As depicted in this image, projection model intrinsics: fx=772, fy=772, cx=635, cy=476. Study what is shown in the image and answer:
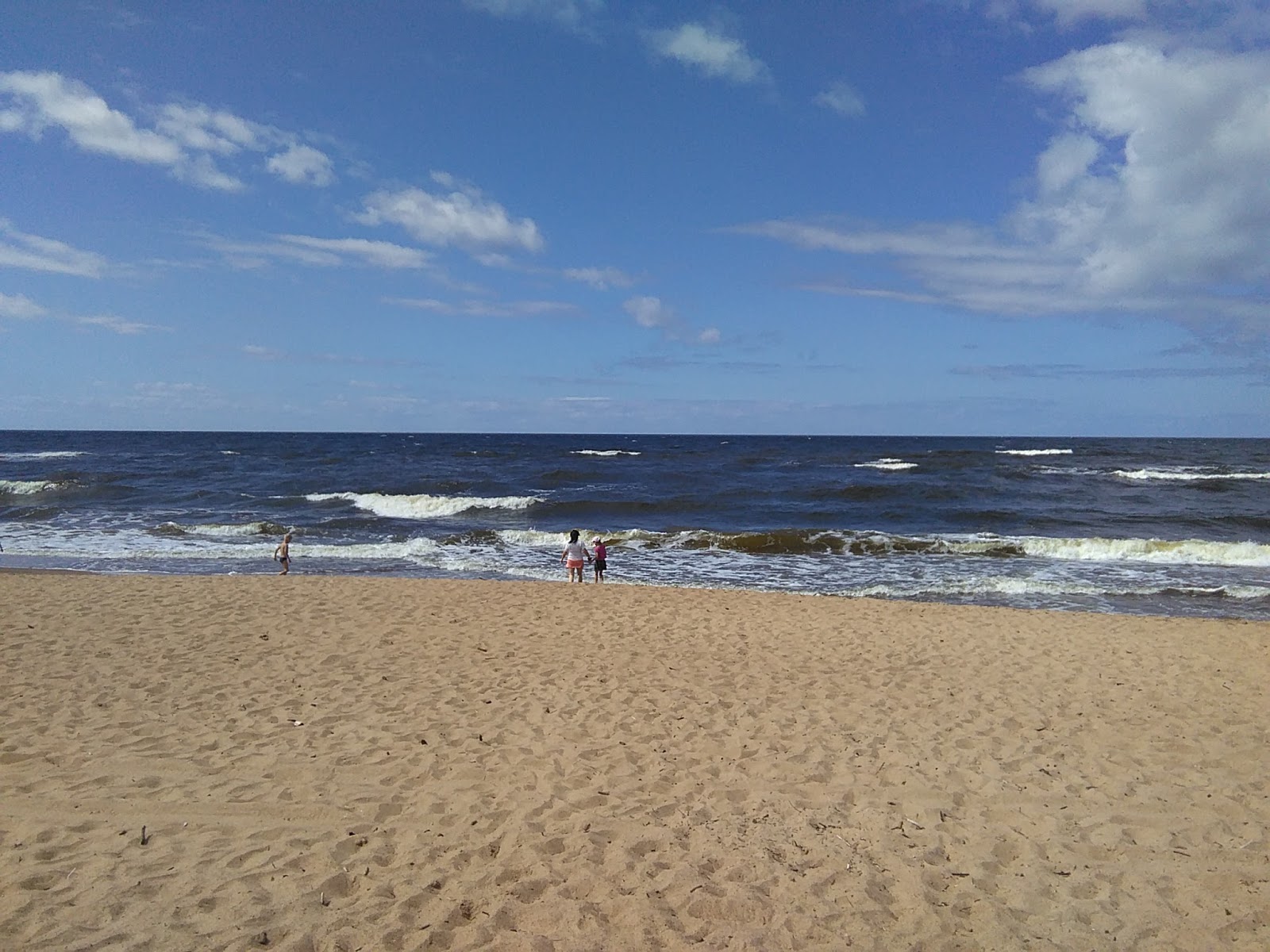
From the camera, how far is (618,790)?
210 inches

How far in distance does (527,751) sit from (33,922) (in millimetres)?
3071

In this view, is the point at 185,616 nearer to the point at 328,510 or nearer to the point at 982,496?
the point at 328,510

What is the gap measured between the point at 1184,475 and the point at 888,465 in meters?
16.2

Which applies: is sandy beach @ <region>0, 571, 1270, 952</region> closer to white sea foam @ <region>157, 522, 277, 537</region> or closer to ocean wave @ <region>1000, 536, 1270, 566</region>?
ocean wave @ <region>1000, 536, 1270, 566</region>

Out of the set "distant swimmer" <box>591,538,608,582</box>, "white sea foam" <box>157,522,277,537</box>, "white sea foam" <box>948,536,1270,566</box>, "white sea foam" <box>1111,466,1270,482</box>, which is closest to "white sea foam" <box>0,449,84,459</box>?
"white sea foam" <box>157,522,277,537</box>

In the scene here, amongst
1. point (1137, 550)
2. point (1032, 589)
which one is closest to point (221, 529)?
point (1032, 589)

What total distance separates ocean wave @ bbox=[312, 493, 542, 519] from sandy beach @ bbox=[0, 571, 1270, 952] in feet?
59.6

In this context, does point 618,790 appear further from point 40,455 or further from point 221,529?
point 40,455

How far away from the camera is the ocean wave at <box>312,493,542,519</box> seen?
28109 millimetres

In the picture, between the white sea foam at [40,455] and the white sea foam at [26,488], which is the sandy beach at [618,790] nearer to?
the white sea foam at [26,488]

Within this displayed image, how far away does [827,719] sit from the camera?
22.5 ft

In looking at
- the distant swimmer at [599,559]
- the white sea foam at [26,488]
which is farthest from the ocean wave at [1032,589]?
the white sea foam at [26,488]

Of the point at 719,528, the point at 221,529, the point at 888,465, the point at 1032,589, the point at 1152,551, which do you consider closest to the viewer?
the point at 1032,589

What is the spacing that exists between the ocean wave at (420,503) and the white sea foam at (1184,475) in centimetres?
3232
